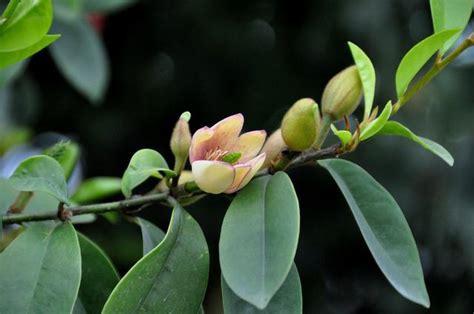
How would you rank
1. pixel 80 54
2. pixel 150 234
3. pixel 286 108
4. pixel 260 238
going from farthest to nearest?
pixel 286 108
pixel 80 54
pixel 150 234
pixel 260 238

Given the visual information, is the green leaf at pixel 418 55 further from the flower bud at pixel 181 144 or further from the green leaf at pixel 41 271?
the green leaf at pixel 41 271

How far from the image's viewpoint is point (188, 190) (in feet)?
2.15

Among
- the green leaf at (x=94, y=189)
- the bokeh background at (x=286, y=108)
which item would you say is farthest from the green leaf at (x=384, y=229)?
the bokeh background at (x=286, y=108)

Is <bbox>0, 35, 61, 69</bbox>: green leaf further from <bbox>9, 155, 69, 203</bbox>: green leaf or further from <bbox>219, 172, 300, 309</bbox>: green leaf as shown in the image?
<bbox>219, 172, 300, 309</bbox>: green leaf

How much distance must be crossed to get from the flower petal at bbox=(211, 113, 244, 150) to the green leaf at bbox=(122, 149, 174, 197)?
44mm

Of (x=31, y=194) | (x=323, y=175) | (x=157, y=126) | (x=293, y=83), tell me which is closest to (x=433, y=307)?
(x=323, y=175)

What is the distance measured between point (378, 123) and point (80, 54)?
866mm

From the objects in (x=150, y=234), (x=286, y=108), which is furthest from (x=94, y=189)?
(x=286, y=108)

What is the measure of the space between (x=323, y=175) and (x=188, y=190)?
1.53 meters

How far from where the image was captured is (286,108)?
2.12 metres

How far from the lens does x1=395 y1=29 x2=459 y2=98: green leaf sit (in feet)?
2.11

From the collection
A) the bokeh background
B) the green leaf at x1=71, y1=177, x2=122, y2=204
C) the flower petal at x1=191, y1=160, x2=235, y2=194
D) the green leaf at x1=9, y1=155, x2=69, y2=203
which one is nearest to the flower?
the flower petal at x1=191, y1=160, x2=235, y2=194

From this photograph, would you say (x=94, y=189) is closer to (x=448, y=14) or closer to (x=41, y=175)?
(x=41, y=175)

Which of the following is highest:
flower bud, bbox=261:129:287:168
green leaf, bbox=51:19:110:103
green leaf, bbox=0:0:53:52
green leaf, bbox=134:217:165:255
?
green leaf, bbox=0:0:53:52
